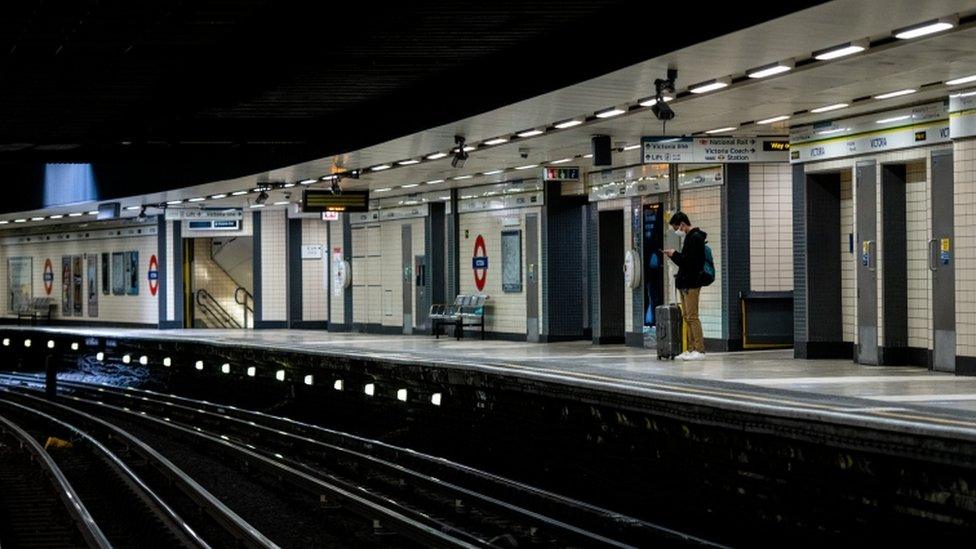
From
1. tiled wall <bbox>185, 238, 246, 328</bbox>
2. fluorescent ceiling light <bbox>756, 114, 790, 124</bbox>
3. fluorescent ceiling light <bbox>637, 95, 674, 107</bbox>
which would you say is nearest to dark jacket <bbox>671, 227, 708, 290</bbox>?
fluorescent ceiling light <bbox>756, 114, 790, 124</bbox>

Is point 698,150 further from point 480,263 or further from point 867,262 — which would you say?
point 480,263

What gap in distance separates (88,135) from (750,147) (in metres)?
10.2

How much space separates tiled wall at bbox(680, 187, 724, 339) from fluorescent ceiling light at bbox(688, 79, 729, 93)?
266 inches

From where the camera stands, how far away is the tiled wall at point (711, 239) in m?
21.3

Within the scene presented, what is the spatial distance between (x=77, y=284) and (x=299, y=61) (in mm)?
33469

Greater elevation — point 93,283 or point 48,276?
point 48,276

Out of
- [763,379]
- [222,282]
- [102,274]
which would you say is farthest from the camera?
[102,274]

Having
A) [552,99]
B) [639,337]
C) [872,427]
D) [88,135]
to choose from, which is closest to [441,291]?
[639,337]

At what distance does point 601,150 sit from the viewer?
18.4m

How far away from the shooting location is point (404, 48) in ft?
48.2

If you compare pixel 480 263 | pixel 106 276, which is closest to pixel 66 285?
pixel 106 276

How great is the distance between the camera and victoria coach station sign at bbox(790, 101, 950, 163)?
623 inches

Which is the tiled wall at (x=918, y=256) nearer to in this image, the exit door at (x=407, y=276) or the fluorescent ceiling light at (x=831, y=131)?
the fluorescent ceiling light at (x=831, y=131)

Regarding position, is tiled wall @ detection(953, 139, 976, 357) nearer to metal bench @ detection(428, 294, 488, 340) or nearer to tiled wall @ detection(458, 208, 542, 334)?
tiled wall @ detection(458, 208, 542, 334)
